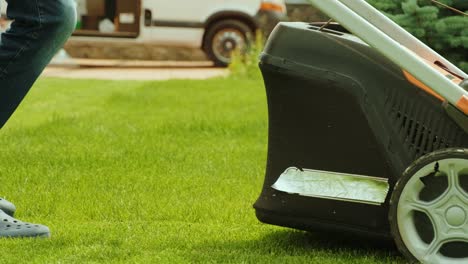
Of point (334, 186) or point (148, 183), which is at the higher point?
point (334, 186)

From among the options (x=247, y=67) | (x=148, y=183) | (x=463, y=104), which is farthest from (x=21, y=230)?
(x=247, y=67)

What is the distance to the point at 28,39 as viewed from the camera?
260 cm

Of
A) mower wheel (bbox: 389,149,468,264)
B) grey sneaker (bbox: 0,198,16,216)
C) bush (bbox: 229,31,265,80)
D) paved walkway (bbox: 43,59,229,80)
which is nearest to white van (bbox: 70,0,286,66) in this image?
paved walkway (bbox: 43,59,229,80)

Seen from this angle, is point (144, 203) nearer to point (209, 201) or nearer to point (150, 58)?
point (209, 201)

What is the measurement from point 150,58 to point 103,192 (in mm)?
8680

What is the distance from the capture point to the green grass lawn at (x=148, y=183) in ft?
8.41

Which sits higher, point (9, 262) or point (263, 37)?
point (9, 262)

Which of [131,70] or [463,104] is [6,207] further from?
[131,70]

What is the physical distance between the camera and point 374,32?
7.36 ft

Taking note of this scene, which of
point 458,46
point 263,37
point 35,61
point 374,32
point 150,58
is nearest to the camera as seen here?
point 374,32

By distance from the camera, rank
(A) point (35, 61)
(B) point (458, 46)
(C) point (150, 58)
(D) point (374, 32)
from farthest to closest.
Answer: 1. (C) point (150, 58)
2. (B) point (458, 46)
3. (A) point (35, 61)
4. (D) point (374, 32)

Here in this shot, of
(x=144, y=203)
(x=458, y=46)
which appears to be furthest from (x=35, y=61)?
(x=458, y=46)

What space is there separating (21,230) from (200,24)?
8429mm

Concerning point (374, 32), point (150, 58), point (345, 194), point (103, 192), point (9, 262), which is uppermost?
point (374, 32)
